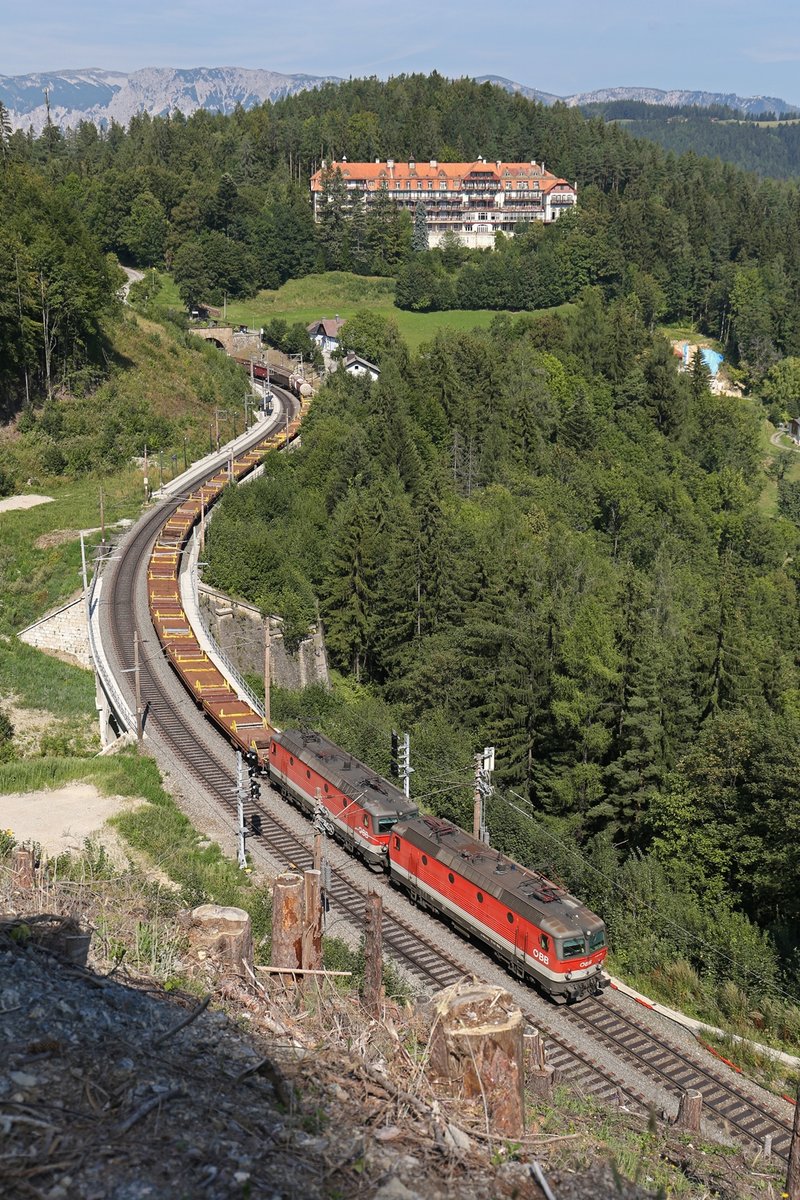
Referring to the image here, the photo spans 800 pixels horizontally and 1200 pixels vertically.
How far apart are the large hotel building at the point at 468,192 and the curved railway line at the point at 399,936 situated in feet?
406

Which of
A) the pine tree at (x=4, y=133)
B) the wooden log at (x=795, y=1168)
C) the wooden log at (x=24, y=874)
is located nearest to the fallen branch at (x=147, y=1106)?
the wooden log at (x=24, y=874)

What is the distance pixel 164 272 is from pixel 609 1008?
139 meters

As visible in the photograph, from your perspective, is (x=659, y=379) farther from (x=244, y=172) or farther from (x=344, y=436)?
(x=244, y=172)

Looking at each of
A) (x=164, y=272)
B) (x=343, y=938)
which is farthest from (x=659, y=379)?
(x=343, y=938)

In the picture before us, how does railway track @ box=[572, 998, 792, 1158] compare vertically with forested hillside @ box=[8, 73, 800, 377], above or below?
below

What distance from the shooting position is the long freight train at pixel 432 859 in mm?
28531

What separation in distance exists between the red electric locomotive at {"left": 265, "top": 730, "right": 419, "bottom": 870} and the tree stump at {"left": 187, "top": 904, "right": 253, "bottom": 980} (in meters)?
20.7

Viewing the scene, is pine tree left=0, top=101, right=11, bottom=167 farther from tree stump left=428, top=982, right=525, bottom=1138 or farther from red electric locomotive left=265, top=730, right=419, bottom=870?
tree stump left=428, top=982, right=525, bottom=1138

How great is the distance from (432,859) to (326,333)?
352 ft

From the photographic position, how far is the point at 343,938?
31312 millimetres

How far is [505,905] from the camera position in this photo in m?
29.8

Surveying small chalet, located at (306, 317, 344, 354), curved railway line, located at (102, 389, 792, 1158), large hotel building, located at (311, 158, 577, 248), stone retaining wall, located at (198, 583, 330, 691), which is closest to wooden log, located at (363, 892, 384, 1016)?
curved railway line, located at (102, 389, 792, 1158)

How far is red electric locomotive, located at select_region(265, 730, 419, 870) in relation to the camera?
116 feet

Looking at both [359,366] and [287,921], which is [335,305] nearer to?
[359,366]
